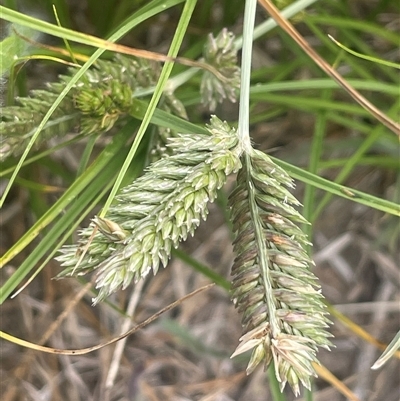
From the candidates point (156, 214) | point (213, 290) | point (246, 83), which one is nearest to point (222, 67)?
point (246, 83)

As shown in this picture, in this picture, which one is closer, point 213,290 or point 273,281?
point 273,281

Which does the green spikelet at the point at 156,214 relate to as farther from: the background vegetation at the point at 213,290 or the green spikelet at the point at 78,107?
the background vegetation at the point at 213,290

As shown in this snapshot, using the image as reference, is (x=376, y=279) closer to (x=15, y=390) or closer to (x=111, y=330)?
(x=111, y=330)

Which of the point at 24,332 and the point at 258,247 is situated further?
the point at 24,332

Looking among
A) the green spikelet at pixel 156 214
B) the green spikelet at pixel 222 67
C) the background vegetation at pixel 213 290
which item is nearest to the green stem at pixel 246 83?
the green spikelet at pixel 156 214

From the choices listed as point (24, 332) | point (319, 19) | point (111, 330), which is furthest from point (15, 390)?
point (319, 19)

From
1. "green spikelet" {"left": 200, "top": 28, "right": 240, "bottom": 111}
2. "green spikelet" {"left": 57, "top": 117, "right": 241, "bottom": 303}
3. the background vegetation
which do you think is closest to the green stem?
"green spikelet" {"left": 57, "top": 117, "right": 241, "bottom": 303}

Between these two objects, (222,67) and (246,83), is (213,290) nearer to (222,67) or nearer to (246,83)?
(222,67)
